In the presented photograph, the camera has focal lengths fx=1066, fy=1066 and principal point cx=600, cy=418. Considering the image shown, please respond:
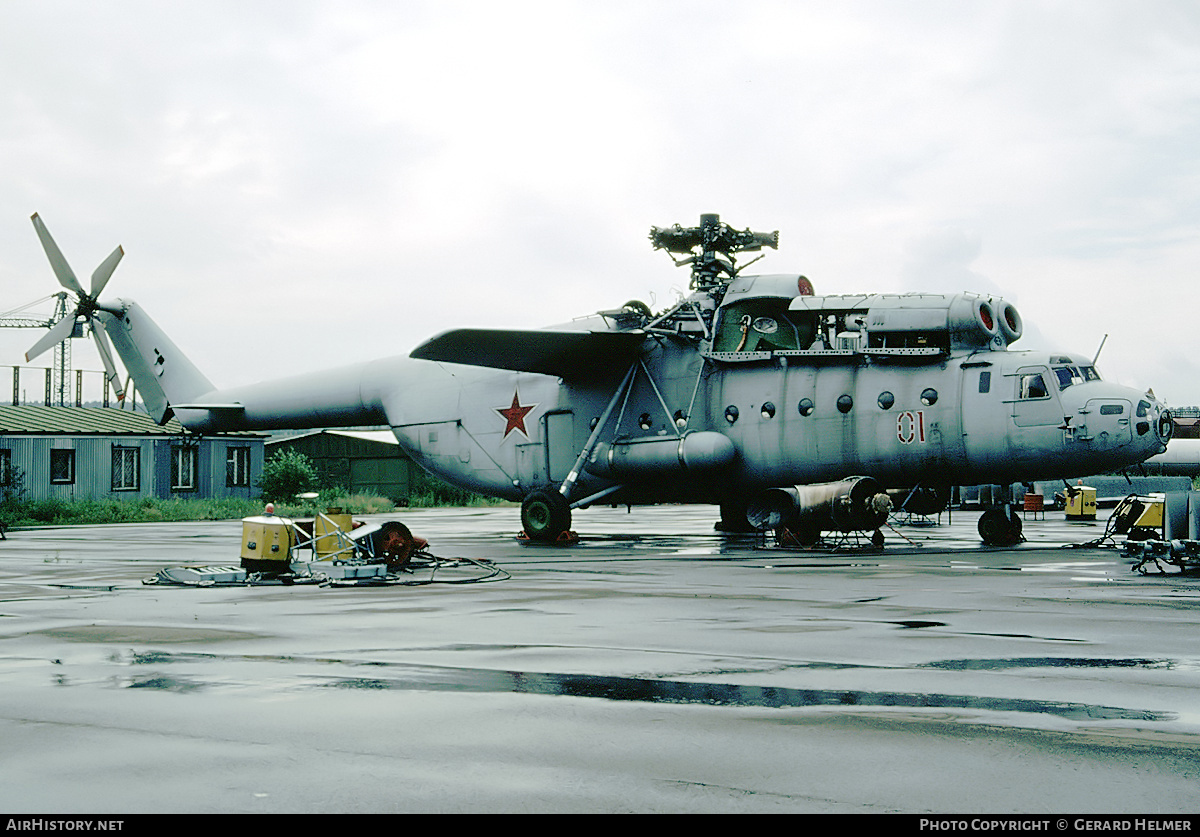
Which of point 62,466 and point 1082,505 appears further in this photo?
point 62,466

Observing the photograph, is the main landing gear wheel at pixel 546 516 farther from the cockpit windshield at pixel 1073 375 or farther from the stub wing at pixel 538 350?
the cockpit windshield at pixel 1073 375

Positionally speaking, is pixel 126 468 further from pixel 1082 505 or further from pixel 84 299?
pixel 1082 505

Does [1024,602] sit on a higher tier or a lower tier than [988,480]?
Answer: lower

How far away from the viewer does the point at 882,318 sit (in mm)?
19984

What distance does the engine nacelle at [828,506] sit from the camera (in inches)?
760

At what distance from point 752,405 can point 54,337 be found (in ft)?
61.6

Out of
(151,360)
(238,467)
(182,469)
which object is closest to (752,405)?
(151,360)

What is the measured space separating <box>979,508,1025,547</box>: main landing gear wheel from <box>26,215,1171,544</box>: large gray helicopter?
0.03 m

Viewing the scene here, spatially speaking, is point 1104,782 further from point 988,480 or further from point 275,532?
point 988,480

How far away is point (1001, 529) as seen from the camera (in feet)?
65.2

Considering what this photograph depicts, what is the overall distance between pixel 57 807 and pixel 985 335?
18.3m

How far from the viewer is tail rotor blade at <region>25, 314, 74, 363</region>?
26.4 m

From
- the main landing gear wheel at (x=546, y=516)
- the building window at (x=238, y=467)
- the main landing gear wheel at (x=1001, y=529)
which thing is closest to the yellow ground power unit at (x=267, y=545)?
the main landing gear wheel at (x=546, y=516)

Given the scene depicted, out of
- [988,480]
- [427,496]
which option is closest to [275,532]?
[988,480]
